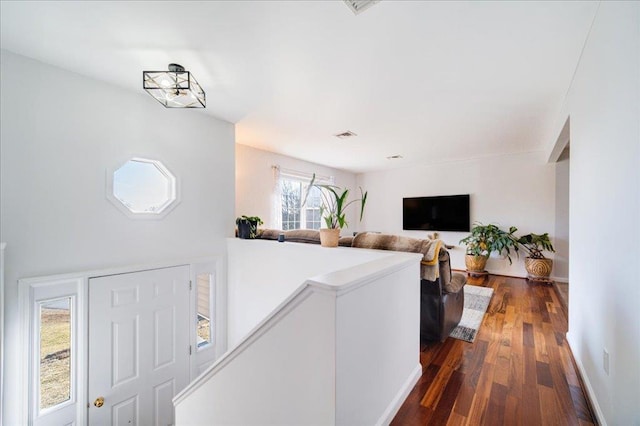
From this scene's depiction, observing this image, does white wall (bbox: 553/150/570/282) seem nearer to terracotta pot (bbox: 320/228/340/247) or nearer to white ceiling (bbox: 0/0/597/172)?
white ceiling (bbox: 0/0/597/172)

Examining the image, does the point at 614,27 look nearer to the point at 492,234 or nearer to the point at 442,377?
the point at 442,377

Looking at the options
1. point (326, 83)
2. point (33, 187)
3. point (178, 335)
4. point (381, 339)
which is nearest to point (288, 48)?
point (326, 83)

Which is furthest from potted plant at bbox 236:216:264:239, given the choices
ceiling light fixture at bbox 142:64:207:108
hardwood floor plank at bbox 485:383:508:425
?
hardwood floor plank at bbox 485:383:508:425

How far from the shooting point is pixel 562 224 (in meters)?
4.68

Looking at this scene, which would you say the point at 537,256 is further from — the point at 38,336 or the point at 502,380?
the point at 38,336

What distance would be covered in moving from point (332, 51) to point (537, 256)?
211 inches

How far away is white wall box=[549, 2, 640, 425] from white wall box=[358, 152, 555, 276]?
12.0ft

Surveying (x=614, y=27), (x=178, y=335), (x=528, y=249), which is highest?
(x=614, y=27)

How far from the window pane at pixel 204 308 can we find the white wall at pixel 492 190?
497 centimetres

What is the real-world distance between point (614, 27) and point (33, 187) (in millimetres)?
3931

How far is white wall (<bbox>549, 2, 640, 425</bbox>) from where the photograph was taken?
3.67 ft

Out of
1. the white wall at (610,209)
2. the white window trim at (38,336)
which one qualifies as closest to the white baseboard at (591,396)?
the white wall at (610,209)

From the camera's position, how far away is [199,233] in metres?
3.08

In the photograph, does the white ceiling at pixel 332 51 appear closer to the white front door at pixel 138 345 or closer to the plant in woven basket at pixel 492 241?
the white front door at pixel 138 345
